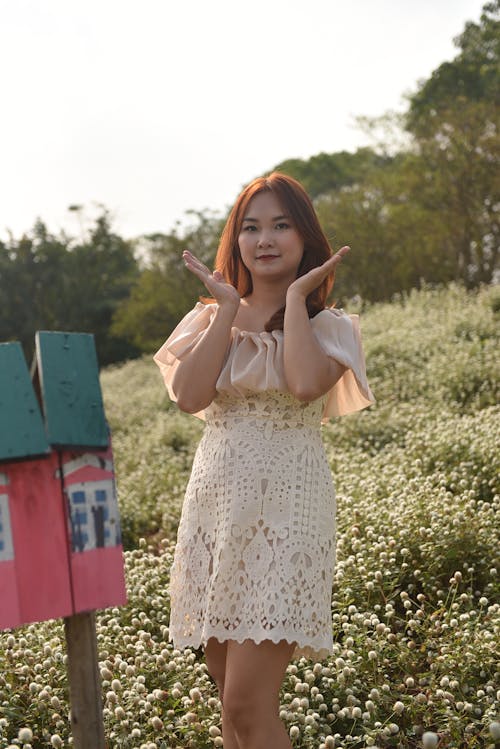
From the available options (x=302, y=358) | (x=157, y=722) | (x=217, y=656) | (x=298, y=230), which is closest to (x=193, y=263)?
(x=298, y=230)

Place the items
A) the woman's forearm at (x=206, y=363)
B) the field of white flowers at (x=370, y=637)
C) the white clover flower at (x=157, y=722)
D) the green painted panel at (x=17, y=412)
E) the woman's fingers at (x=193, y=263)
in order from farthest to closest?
the field of white flowers at (x=370, y=637), the white clover flower at (x=157, y=722), the woman's fingers at (x=193, y=263), the woman's forearm at (x=206, y=363), the green painted panel at (x=17, y=412)

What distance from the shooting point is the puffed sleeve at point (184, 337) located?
107 inches

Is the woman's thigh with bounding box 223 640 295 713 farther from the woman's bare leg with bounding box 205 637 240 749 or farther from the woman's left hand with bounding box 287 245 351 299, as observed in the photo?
the woman's left hand with bounding box 287 245 351 299

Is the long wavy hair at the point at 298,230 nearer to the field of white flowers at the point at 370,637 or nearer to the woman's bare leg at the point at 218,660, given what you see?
the woman's bare leg at the point at 218,660

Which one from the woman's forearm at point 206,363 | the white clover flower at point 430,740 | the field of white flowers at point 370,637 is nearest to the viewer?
the white clover flower at point 430,740

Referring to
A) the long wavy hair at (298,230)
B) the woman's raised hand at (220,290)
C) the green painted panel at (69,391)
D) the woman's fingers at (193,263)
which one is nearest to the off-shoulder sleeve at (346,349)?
the long wavy hair at (298,230)

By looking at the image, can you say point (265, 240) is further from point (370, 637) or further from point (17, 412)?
point (370, 637)

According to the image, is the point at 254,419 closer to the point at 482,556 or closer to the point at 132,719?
the point at 132,719

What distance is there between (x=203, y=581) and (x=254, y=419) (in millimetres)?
526

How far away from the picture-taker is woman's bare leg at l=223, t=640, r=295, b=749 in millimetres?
2314

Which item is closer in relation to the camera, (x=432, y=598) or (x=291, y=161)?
(x=432, y=598)

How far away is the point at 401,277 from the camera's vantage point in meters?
18.9

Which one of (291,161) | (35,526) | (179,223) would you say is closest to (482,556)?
(35,526)

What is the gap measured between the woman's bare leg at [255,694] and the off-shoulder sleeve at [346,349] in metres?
0.84
